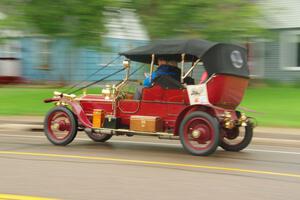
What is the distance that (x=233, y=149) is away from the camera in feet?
36.1

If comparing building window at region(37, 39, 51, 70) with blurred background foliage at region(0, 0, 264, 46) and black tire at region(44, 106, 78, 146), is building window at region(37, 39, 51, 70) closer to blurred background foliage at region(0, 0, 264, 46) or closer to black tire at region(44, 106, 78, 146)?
blurred background foliage at region(0, 0, 264, 46)

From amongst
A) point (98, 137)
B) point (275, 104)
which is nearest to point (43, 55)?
point (275, 104)

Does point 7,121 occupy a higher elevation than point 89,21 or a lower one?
lower

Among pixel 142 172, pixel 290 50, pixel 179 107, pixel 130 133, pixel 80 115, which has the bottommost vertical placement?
pixel 142 172

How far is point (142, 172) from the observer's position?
27.5 feet

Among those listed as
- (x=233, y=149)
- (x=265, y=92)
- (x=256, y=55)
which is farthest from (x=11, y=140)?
(x=256, y=55)

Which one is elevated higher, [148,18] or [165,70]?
[148,18]

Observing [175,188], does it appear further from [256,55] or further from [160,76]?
[256,55]

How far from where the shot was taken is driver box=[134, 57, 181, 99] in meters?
10.8

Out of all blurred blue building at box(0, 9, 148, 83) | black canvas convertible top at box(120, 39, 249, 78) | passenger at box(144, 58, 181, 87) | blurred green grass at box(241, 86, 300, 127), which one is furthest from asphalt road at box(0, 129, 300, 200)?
blurred blue building at box(0, 9, 148, 83)

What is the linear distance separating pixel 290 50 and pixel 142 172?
1973cm

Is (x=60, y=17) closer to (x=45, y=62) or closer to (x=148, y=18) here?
(x=148, y=18)

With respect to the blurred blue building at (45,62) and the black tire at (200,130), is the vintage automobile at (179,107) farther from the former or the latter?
the blurred blue building at (45,62)

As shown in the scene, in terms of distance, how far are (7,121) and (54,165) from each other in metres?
7.84
